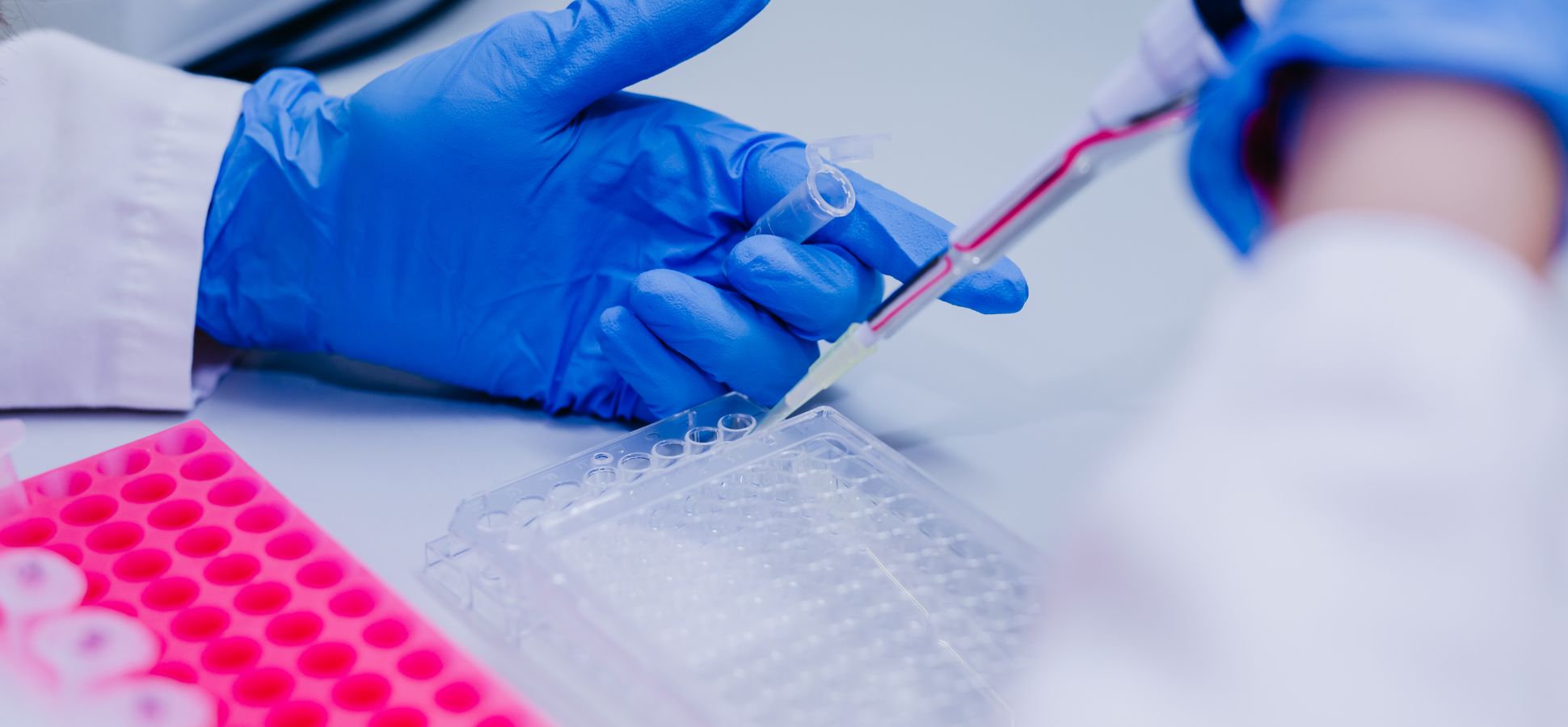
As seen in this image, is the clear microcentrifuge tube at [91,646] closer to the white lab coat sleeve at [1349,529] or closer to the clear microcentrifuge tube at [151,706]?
the clear microcentrifuge tube at [151,706]

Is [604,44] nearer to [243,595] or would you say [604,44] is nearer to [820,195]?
[820,195]

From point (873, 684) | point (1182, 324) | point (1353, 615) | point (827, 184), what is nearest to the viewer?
point (1353, 615)

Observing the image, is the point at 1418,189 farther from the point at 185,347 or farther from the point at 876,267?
the point at 185,347

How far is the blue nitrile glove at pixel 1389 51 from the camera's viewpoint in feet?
1.06

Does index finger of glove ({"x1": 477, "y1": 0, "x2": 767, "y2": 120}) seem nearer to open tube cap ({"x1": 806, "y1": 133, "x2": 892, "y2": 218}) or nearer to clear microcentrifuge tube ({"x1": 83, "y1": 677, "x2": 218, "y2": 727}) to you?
open tube cap ({"x1": 806, "y1": 133, "x2": 892, "y2": 218})

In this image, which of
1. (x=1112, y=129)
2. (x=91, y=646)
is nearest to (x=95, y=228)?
(x=91, y=646)

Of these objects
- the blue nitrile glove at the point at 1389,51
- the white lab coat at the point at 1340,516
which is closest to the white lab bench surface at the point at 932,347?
the blue nitrile glove at the point at 1389,51

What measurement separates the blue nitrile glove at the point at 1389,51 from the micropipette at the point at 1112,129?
0.05 meters

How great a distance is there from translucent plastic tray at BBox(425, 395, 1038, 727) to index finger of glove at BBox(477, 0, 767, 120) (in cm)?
35

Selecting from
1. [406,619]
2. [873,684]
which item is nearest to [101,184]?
[406,619]

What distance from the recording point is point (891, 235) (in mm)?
951

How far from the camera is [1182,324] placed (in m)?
1.17

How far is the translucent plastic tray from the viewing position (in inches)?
25.5

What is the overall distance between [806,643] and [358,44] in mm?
1508
